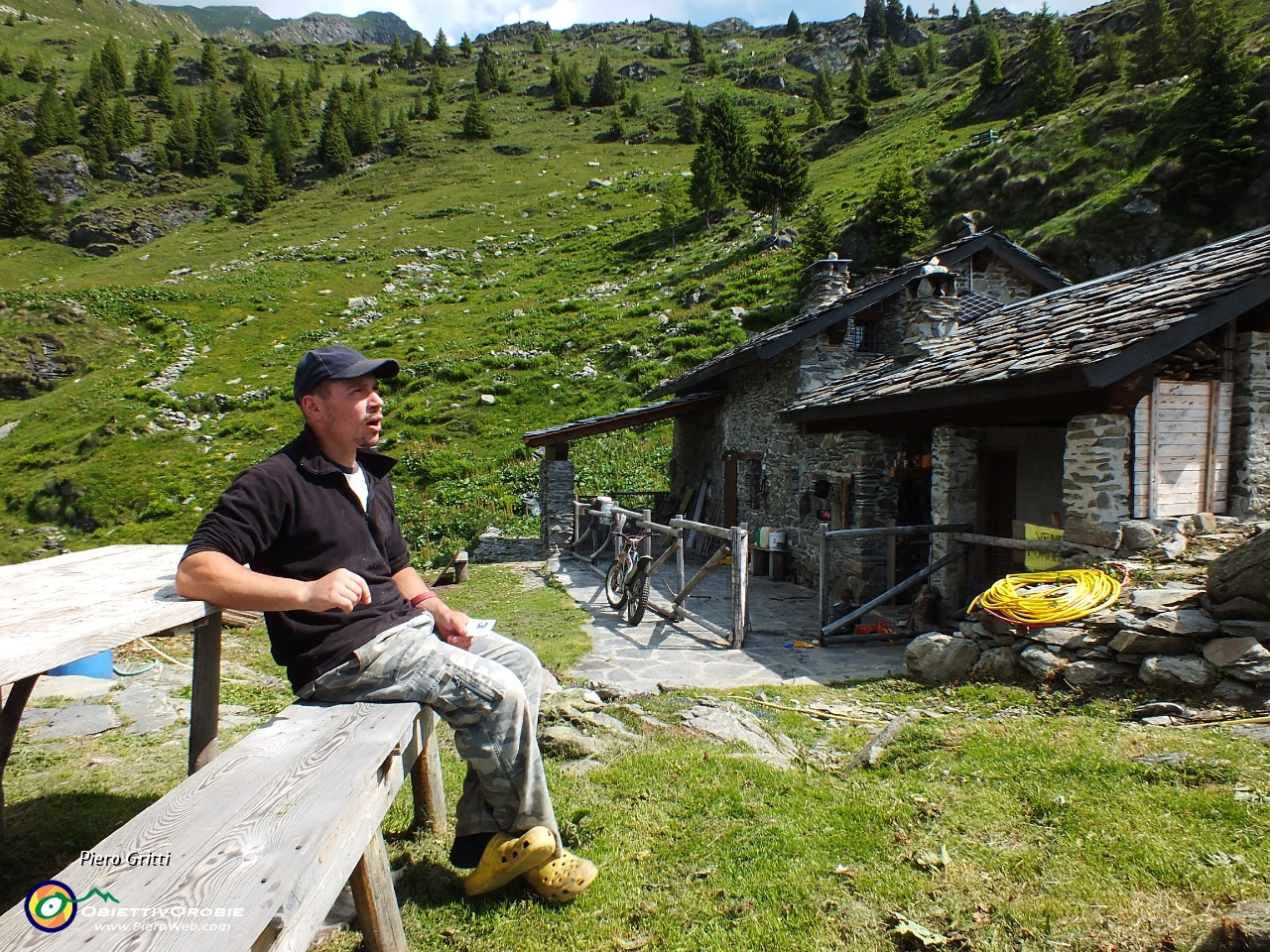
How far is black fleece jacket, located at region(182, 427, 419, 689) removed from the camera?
7.68ft

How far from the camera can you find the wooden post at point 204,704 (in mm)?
3082

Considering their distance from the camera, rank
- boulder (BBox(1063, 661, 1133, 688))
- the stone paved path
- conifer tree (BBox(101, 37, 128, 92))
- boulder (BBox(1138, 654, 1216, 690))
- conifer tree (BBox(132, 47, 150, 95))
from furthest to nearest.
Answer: conifer tree (BBox(132, 47, 150, 95)), conifer tree (BBox(101, 37, 128, 92)), the stone paved path, boulder (BBox(1063, 661, 1133, 688)), boulder (BBox(1138, 654, 1216, 690))

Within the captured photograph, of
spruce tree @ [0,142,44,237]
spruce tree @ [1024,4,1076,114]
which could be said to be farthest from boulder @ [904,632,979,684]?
spruce tree @ [0,142,44,237]

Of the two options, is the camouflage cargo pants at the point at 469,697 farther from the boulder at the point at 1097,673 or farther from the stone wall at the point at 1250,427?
the stone wall at the point at 1250,427

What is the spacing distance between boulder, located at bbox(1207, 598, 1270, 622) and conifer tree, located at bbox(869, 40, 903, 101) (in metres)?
81.8

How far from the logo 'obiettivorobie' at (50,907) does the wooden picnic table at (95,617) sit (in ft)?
1.87

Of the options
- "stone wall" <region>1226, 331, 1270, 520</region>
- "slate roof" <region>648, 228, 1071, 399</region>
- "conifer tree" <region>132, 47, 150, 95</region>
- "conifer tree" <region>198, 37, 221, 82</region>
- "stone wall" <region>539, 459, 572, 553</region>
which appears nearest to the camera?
"stone wall" <region>1226, 331, 1270, 520</region>

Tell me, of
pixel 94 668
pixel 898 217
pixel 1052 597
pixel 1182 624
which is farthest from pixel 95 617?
pixel 898 217

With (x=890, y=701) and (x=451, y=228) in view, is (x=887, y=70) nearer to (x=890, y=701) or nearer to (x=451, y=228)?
(x=451, y=228)

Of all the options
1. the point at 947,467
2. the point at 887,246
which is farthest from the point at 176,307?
the point at 947,467

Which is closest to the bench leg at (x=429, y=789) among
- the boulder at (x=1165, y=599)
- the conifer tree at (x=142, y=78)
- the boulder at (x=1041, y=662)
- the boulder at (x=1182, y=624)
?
the boulder at (x=1041, y=662)

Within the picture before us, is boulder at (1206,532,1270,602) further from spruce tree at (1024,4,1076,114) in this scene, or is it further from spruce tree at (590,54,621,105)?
spruce tree at (590,54,621,105)

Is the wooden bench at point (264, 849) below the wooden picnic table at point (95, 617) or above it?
below

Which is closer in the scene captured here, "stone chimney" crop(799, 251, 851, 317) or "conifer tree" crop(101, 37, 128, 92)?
"stone chimney" crop(799, 251, 851, 317)
